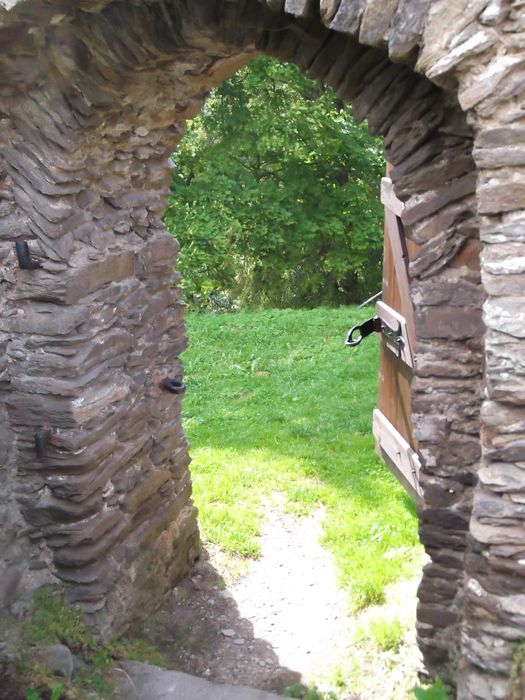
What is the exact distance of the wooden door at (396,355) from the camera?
13.7ft

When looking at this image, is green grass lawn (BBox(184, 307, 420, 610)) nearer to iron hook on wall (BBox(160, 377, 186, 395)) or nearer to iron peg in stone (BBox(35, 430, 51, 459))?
iron hook on wall (BBox(160, 377, 186, 395))

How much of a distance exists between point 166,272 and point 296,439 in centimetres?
272

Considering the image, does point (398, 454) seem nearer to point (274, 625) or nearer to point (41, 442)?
point (274, 625)

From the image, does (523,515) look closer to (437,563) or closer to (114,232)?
(437,563)

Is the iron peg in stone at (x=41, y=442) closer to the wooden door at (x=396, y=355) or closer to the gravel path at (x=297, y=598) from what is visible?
the gravel path at (x=297, y=598)

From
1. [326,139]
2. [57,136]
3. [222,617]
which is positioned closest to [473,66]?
[57,136]

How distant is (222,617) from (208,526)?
2.94 feet

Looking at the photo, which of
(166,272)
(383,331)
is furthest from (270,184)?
(166,272)

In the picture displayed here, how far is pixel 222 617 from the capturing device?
165 inches

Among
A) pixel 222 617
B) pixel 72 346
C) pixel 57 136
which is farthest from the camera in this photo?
pixel 222 617

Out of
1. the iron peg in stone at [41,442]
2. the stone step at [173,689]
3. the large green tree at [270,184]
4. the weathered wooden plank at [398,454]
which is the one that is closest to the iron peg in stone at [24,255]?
the iron peg in stone at [41,442]

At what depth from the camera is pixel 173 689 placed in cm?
325

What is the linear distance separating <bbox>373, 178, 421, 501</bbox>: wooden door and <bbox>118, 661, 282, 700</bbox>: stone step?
4.73 ft

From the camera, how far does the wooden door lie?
417 centimetres
